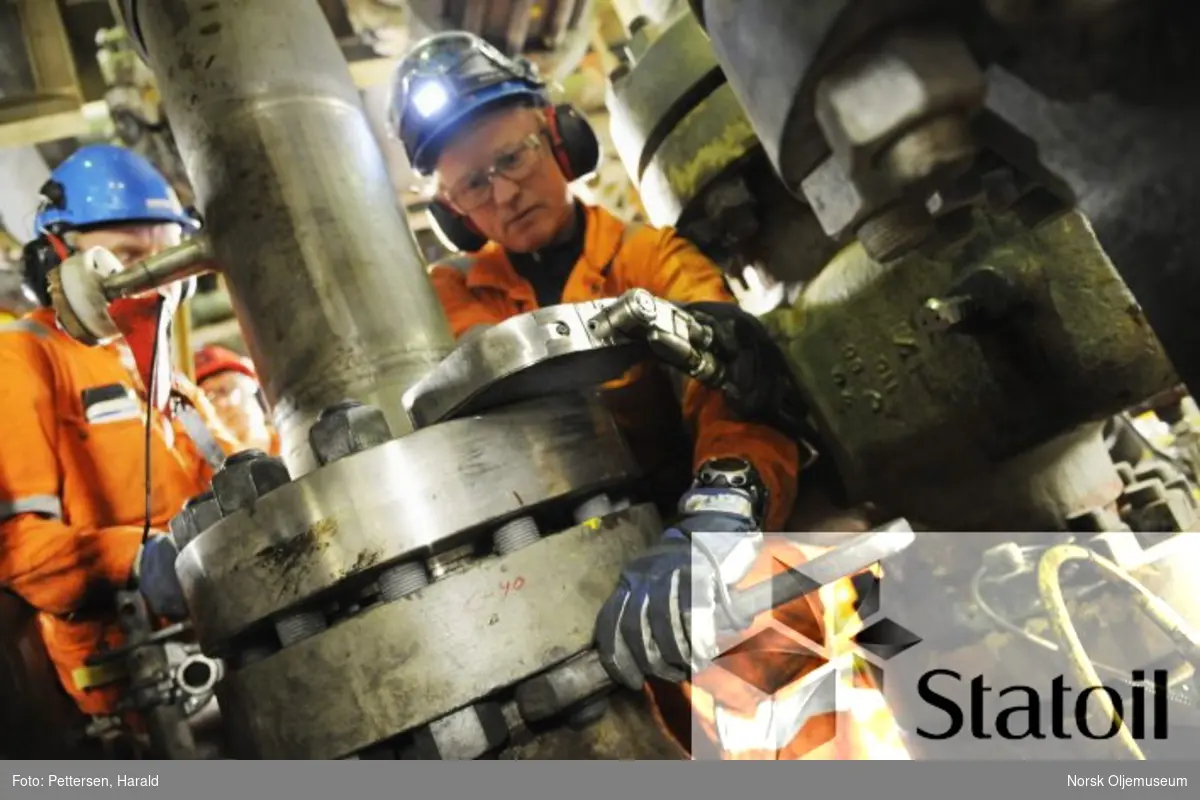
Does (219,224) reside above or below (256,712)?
above

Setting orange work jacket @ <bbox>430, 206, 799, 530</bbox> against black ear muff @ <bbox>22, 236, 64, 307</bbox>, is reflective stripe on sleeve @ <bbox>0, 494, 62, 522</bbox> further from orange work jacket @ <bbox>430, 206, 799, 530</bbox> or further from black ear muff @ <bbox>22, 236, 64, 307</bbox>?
orange work jacket @ <bbox>430, 206, 799, 530</bbox>

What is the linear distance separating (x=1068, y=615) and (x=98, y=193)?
157 centimetres

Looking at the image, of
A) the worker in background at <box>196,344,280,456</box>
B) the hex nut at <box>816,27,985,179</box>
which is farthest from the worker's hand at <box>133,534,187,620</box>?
the worker in background at <box>196,344,280,456</box>

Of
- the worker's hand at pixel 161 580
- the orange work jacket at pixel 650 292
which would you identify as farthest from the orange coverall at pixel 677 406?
the worker's hand at pixel 161 580

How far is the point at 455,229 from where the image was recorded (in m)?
1.34

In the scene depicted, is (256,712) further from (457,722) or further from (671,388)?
(671,388)

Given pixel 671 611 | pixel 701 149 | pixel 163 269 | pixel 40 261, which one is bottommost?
pixel 671 611

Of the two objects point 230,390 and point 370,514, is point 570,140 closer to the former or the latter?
point 370,514

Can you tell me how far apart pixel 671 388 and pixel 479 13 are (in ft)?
2.79

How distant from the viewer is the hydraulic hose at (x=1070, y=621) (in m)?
0.76

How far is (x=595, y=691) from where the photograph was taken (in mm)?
736

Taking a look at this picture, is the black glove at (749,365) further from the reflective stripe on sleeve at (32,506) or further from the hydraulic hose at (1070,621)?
the reflective stripe on sleeve at (32,506)

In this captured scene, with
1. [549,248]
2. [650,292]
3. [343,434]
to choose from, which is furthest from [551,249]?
[343,434]

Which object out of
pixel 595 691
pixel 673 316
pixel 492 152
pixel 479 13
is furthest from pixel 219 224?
pixel 479 13
